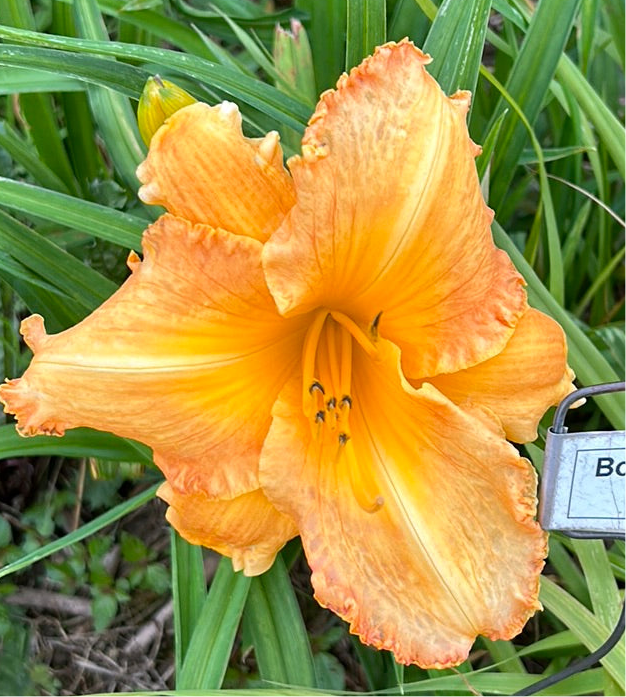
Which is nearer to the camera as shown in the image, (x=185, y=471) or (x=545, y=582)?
(x=185, y=471)

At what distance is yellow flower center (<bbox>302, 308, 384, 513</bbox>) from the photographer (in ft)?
2.53

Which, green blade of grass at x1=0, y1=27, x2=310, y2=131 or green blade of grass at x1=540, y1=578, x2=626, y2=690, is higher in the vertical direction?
green blade of grass at x1=0, y1=27, x2=310, y2=131

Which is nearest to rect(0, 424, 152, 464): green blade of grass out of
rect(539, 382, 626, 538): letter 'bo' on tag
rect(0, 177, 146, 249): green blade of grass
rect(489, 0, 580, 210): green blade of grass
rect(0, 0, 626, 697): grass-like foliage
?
rect(0, 0, 626, 697): grass-like foliage

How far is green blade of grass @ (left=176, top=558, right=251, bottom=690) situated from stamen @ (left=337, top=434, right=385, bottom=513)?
0.25m

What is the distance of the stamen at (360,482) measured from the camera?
2.54 ft

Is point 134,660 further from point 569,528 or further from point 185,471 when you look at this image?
point 569,528

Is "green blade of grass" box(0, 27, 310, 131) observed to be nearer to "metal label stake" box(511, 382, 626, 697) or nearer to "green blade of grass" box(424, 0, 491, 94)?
"green blade of grass" box(424, 0, 491, 94)

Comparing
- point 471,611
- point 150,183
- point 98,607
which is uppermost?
point 150,183

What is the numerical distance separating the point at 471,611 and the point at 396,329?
29 cm

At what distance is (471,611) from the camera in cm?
77

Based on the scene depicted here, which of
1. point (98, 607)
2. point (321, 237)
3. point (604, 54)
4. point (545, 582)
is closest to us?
point (321, 237)

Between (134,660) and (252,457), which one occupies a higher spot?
(252,457)

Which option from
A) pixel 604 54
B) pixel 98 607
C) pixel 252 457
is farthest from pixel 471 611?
pixel 604 54

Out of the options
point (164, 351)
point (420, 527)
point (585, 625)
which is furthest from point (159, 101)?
point (585, 625)
